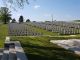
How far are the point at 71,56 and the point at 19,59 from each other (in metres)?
2.33

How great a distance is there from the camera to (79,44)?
500 inches

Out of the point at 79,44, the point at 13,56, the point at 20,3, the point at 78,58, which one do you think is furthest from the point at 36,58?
the point at 20,3

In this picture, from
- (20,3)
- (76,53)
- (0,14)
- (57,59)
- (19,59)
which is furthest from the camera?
(0,14)

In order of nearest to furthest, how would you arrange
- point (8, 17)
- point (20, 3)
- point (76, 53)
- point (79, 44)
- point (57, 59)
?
point (57, 59), point (76, 53), point (79, 44), point (20, 3), point (8, 17)

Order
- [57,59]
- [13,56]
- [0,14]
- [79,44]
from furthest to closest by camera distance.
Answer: [0,14] < [79,44] < [13,56] < [57,59]

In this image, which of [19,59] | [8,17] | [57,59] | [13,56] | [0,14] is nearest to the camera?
[19,59]

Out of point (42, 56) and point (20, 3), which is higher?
point (20, 3)

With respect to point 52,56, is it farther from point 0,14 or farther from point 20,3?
point 0,14

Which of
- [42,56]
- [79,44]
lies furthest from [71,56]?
[79,44]

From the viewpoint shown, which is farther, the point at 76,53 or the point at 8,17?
the point at 8,17

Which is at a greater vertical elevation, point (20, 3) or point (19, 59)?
point (20, 3)

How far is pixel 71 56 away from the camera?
30.4 ft

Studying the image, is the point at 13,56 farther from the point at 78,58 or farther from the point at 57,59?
the point at 78,58

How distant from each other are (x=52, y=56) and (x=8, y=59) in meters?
1.81
